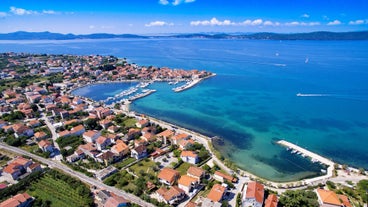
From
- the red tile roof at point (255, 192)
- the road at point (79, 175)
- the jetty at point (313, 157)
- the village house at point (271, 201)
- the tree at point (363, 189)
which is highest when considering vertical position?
the red tile roof at point (255, 192)

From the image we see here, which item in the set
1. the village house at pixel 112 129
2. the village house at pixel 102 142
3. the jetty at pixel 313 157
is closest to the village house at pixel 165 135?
the village house at pixel 102 142

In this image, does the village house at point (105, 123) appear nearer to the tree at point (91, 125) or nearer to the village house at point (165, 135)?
→ the tree at point (91, 125)

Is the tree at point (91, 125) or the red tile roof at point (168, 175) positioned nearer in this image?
the red tile roof at point (168, 175)

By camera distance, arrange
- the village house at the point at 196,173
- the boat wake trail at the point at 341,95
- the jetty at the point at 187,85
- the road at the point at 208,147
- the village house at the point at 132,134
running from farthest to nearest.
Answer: the jetty at the point at 187,85
the boat wake trail at the point at 341,95
the village house at the point at 132,134
the village house at the point at 196,173
the road at the point at 208,147

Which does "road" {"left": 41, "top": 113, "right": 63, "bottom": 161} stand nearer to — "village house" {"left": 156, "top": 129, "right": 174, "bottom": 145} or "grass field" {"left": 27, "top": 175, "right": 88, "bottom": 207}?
"grass field" {"left": 27, "top": 175, "right": 88, "bottom": 207}

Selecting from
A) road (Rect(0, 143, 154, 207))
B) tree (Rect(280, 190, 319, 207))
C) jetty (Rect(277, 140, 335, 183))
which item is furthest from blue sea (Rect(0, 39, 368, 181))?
road (Rect(0, 143, 154, 207))

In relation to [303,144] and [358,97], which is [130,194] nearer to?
[303,144]

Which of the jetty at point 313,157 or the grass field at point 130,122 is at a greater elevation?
the grass field at point 130,122
